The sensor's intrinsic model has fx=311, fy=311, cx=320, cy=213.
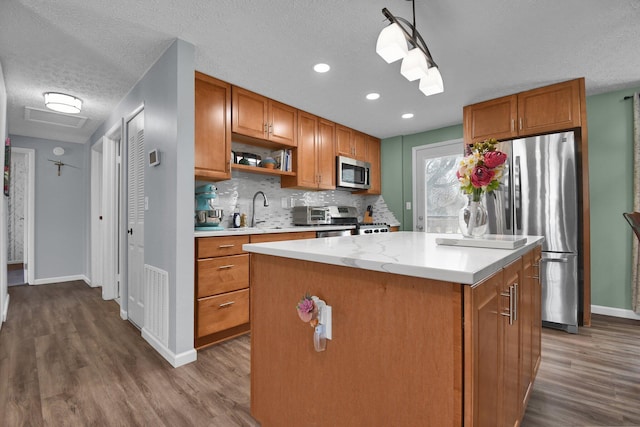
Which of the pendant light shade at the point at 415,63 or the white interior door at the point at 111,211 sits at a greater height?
the pendant light shade at the point at 415,63

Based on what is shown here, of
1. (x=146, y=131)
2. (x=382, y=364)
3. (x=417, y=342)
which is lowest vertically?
(x=382, y=364)

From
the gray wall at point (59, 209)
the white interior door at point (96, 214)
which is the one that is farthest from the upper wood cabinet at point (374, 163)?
the gray wall at point (59, 209)

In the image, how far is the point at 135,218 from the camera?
297 cm

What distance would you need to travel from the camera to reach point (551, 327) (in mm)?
2994

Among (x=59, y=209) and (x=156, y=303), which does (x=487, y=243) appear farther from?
(x=59, y=209)

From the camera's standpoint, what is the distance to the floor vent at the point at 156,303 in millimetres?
2305

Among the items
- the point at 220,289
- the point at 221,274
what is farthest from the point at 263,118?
the point at 220,289

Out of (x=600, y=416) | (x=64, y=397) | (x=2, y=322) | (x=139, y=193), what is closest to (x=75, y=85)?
(x=139, y=193)

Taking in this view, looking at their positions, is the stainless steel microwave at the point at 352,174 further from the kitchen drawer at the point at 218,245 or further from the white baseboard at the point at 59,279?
the white baseboard at the point at 59,279

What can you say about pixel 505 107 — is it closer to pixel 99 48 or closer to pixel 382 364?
pixel 382 364

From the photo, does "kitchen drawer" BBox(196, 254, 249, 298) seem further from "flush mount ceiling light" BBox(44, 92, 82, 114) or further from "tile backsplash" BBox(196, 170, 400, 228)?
"flush mount ceiling light" BBox(44, 92, 82, 114)

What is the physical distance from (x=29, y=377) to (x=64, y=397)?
1.53ft

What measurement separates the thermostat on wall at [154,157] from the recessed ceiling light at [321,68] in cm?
149

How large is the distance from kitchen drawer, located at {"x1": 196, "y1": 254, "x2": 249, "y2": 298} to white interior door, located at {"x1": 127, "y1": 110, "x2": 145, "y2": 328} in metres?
0.77
